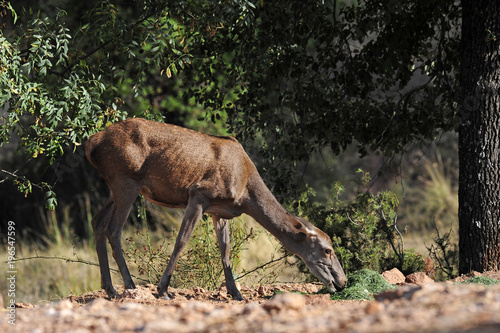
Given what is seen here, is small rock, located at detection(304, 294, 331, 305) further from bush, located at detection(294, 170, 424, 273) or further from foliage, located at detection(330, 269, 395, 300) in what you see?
bush, located at detection(294, 170, 424, 273)

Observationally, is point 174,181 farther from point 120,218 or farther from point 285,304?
point 285,304

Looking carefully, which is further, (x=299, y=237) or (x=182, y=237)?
(x=299, y=237)

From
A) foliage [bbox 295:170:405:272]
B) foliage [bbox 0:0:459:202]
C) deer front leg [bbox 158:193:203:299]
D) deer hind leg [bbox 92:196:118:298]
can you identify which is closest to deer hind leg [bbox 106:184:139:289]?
deer hind leg [bbox 92:196:118:298]

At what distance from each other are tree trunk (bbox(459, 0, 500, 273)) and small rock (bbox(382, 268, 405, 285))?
0.88 m

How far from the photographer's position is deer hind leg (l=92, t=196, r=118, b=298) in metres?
7.85

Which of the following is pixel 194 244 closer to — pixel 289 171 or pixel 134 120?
pixel 289 171

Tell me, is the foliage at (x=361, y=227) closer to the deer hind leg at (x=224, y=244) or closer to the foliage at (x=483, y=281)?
the deer hind leg at (x=224, y=244)

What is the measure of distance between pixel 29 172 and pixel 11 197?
219 cm

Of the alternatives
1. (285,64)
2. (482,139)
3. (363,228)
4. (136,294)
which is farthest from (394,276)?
(136,294)

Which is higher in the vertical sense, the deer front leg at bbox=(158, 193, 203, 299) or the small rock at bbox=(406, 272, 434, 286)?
the deer front leg at bbox=(158, 193, 203, 299)

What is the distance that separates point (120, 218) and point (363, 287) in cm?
297

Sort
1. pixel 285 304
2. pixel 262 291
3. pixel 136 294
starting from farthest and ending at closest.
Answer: pixel 262 291, pixel 136 294, pixel 285 304

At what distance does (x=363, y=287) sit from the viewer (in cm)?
793

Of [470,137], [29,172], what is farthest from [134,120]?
[29,172]
